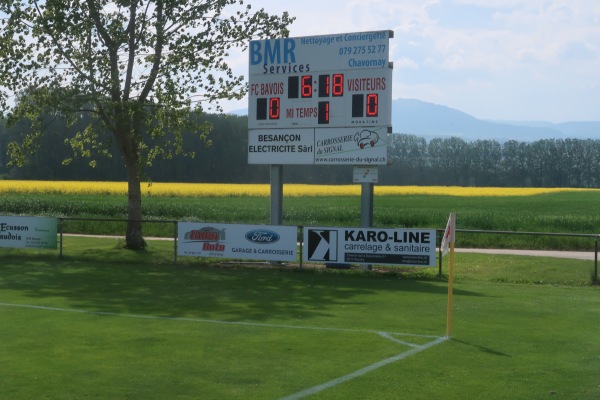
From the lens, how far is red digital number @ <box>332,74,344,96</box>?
22781mm

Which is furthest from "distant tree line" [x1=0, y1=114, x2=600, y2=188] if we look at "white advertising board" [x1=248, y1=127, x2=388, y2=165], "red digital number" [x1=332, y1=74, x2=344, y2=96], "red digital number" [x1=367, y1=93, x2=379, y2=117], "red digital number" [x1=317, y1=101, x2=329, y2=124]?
"red digital number" [x1=367, y1=93, x2=379, y2=117]

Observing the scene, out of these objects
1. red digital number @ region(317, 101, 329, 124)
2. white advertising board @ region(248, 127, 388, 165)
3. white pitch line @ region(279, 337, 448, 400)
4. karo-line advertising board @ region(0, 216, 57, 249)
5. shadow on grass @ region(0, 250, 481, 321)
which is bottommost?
shadow on grass @ region(0, 250, 481, 321)

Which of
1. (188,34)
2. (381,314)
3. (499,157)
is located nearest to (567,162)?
(499,157)

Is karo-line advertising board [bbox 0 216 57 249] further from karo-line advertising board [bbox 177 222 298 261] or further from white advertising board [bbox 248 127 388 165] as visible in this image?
white advertising board [bbox 248 127 388 165]

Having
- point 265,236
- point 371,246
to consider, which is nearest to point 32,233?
point 265,236

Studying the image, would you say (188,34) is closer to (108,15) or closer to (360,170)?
(108,15)

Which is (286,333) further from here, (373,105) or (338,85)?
(338,85)

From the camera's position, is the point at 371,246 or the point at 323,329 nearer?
the point at 323,329

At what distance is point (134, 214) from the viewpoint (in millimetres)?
29172

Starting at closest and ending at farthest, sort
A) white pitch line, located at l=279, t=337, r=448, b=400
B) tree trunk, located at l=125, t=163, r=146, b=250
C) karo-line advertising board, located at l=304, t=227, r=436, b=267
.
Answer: white pitch line, located at l=279, t=337, r=448, b=400 < karo-line advertising board, located at l=304, t=227, r=436, b=267 < tree trunk, located at l=125, t=163, r=146, b=250

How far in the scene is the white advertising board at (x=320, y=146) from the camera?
22.6m

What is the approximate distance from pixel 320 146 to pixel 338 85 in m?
1.75

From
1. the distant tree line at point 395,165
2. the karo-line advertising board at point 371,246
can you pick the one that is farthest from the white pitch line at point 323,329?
the distant tree line at point 395,165

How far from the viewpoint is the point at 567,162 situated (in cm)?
13275
